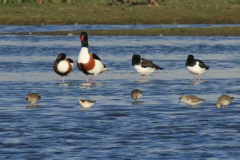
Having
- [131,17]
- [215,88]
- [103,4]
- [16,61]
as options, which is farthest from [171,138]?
[103,4]

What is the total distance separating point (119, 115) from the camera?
1435 cm

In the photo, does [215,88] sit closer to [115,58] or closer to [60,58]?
[60,58]

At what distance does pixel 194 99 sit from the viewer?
49.8ft

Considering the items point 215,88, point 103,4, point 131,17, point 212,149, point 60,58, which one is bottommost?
point 212,149

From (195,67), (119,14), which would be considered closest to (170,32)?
(119,14)

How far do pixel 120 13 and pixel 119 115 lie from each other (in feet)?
137

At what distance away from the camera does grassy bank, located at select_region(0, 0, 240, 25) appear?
53.0m

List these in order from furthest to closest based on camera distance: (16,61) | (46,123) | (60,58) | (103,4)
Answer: (103,4) < (16,61) < (60,58) < (46,123)

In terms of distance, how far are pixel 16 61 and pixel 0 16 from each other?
28.0m

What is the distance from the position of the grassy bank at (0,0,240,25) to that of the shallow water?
2517 centimetres

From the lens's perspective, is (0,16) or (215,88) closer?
(215,88)

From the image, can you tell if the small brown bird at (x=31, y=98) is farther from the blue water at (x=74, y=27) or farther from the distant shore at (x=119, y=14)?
the distant shore at (x=119, y=14)

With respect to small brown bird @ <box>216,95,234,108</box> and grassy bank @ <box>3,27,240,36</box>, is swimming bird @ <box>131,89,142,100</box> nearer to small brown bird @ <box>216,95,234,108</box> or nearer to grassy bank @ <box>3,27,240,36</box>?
small brown bird @ <box>216,95,234,108</box>

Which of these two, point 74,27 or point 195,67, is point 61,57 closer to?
point 195,67
